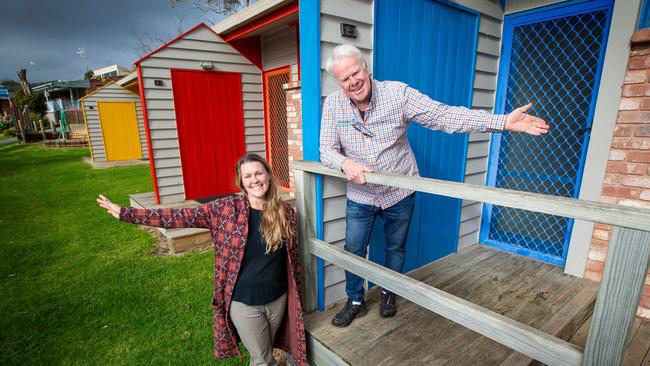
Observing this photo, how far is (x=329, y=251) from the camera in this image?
1.96 m

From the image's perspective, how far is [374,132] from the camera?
1796mm

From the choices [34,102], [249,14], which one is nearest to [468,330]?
[249,14]

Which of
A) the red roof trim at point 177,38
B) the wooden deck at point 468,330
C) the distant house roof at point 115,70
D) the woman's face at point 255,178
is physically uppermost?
the distant house roof at point 115,70

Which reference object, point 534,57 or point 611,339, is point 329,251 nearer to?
point 611,339

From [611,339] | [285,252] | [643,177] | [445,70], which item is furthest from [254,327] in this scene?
[643,177]

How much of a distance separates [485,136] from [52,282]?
4.59 metres

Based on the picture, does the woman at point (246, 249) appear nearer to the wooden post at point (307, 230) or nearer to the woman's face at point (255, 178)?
the woman's face at point (255, 178)

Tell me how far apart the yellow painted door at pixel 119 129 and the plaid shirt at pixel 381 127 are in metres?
11.8

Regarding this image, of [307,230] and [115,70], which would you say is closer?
[307,230]

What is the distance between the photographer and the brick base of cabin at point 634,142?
2189 mm

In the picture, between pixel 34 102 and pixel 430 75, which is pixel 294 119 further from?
pixel 34 102

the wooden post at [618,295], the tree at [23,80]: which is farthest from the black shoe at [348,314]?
the tree at [23,80]

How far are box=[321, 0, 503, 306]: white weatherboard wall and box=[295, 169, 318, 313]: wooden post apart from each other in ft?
0.34

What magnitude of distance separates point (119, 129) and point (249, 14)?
9.57 metres
